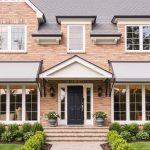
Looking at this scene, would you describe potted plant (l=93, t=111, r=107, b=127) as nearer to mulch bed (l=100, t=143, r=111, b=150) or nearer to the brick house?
the brick house

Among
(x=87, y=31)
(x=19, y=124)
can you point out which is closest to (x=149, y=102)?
(x=87, y=31)

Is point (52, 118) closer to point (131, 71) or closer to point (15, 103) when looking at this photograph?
point (15, 103)

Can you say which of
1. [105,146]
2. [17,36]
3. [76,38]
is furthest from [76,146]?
[17,36]

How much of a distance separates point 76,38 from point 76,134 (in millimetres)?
7875

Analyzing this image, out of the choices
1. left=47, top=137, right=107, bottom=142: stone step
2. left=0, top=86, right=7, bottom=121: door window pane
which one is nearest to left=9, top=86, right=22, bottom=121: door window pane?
left=0, top=86, right=7, bottom=121: door window pane

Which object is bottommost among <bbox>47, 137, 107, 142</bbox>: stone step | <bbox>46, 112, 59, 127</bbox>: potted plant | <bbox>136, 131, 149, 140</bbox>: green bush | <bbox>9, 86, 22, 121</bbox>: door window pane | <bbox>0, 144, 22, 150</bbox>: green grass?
<bbox>0, 144, 22, 150</bbox>: green grass

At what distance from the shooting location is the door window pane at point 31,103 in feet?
108

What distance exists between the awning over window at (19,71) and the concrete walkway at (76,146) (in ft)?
17.0

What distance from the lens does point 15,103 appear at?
108 feet

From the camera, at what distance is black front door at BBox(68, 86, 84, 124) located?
33375 millimetres

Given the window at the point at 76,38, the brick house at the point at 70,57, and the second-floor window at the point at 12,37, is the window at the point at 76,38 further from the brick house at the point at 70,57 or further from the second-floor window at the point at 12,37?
the second-floor window at the point at 12,37

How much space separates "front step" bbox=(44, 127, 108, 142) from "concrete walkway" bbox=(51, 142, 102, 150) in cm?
100

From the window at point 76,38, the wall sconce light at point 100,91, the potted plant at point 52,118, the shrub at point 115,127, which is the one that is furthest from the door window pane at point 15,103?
the shrub at point 115,127

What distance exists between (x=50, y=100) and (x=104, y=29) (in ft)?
23.2
